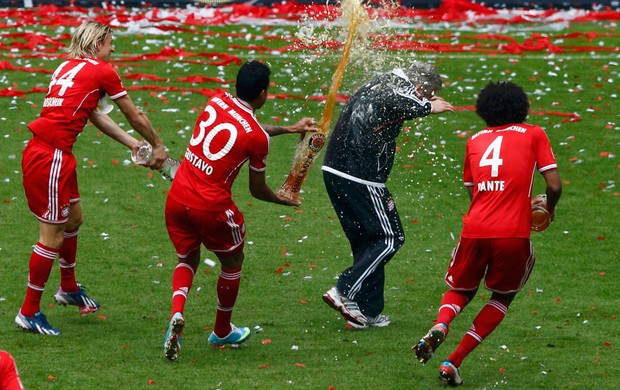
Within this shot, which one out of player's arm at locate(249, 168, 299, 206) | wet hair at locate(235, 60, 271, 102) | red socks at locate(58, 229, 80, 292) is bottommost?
red socks at locate(58, 229, 80, 292)

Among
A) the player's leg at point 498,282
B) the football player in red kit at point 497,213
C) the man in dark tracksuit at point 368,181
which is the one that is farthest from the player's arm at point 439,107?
the player's leg at point 498,282

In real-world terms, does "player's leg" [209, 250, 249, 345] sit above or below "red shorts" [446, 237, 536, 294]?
below

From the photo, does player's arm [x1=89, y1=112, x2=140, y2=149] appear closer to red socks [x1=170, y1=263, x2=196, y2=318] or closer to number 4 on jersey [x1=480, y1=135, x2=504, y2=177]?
red socks [x1=170, y1=263, x2=196, y2=318]

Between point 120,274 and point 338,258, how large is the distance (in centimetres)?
200

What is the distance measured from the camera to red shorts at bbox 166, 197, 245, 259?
717 centimetres

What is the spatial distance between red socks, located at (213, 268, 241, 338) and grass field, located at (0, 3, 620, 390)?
0.20 meters

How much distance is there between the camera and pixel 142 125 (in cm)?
770

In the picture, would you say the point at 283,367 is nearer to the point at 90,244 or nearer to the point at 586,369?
the point at 586,369

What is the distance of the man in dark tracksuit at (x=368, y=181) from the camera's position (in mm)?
8023

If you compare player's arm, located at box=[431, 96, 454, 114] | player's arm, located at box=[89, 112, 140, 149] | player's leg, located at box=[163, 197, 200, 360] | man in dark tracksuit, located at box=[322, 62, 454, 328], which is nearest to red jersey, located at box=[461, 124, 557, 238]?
player's arm, located at box=[431, 96, 454, 114]

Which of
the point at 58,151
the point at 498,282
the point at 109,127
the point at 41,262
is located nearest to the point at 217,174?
the point at 109,127

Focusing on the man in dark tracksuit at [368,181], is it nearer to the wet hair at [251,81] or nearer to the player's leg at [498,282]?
the wet hair at [251,81]

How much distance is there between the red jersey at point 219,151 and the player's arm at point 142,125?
0.58m

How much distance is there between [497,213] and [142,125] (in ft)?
8.53
